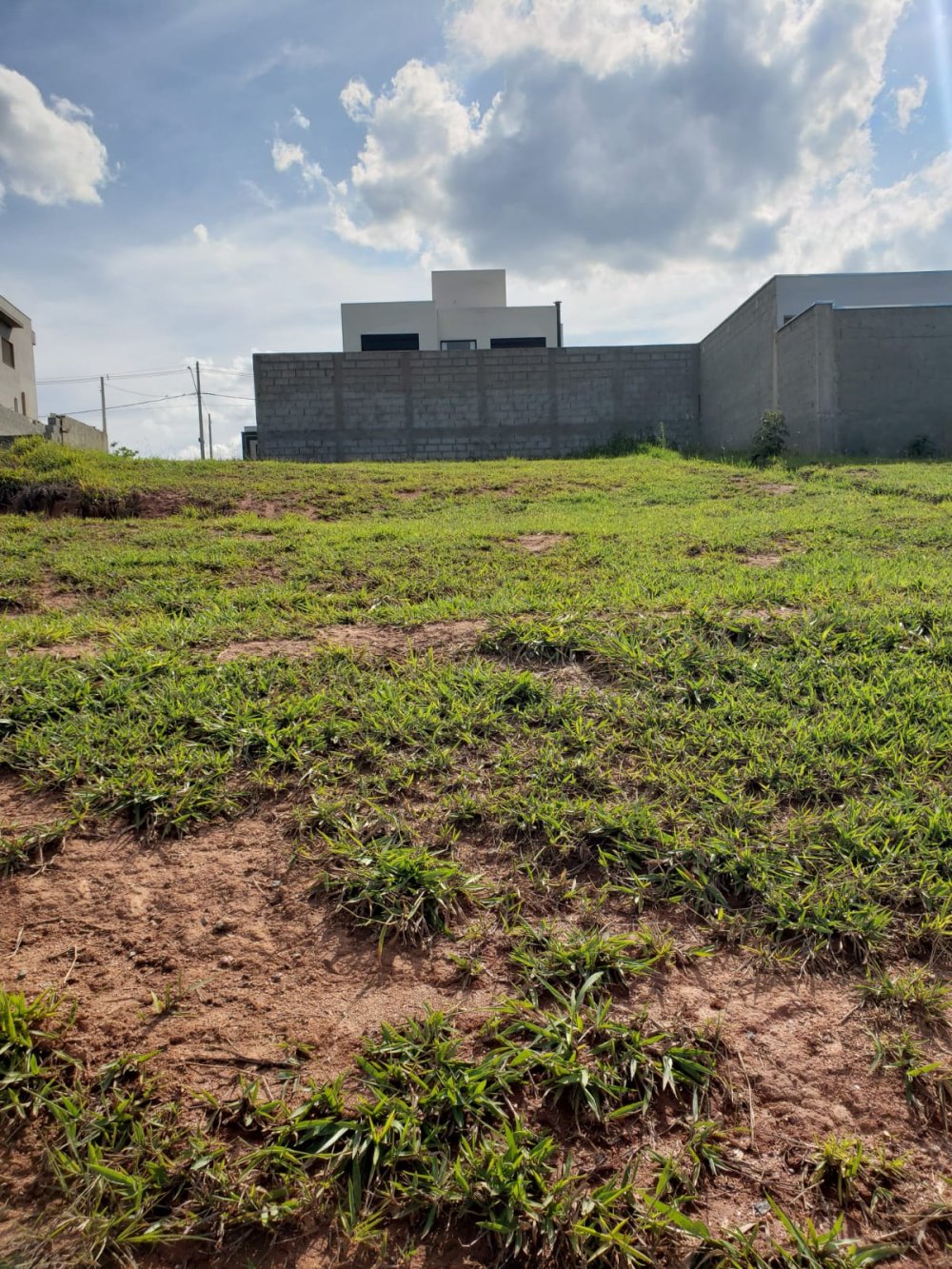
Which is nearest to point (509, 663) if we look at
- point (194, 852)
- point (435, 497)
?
point (194, 852)

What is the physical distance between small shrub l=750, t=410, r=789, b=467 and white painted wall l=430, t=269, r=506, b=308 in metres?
20.4

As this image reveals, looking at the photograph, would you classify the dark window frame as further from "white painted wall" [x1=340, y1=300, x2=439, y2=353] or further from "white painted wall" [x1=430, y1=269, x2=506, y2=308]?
"white painted wall" [x1=430, y1=269, x2=506, y2=308]

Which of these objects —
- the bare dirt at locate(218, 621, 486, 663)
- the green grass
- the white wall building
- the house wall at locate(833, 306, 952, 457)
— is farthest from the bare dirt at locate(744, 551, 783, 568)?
the white wall building

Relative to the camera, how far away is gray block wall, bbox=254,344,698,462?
763 inches

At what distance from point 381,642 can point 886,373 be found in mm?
14226

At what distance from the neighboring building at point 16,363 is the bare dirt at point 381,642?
2830 cm

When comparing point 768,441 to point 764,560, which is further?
point 768,441

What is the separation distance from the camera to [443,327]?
101 ft

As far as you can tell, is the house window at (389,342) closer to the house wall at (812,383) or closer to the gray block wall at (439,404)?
the gray block wall at (439,404)

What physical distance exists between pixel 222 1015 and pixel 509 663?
82.2 inches

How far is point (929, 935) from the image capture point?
6.66 ft

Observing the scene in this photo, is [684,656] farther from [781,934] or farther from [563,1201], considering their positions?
[563,1201]

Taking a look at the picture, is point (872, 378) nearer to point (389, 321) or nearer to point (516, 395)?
point (516, 395)

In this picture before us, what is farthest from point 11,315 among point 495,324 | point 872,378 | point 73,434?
point 872,378
